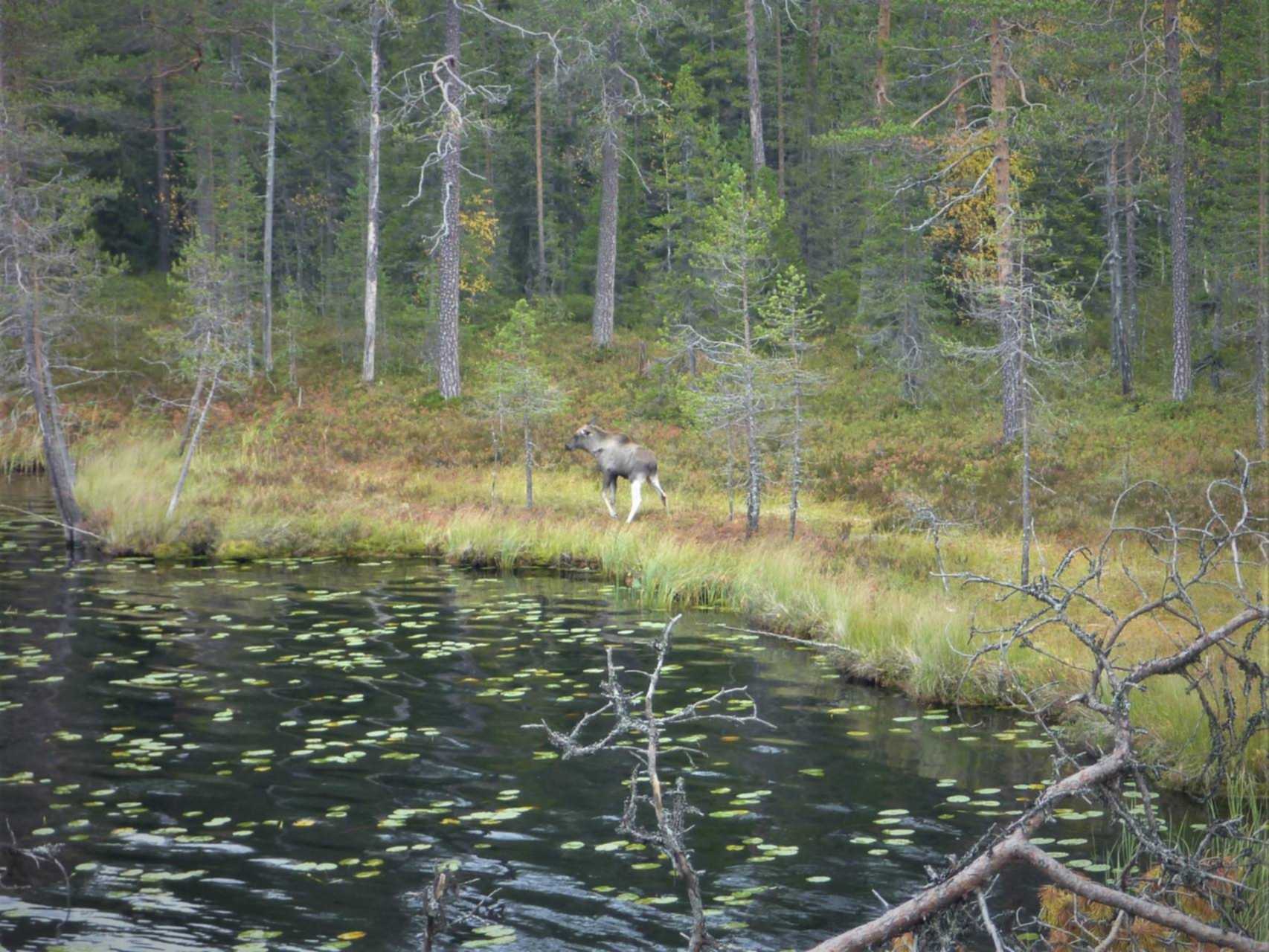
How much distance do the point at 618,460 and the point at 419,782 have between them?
46.1 feet

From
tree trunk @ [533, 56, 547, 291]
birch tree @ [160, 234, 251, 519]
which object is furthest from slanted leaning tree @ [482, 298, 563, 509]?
tree trunk @ [533, 56, 547, 291]

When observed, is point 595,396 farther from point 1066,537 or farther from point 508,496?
point 1066,537

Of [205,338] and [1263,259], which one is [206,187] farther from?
[1263,259]

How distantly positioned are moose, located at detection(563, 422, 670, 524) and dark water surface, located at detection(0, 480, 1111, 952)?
6.66m

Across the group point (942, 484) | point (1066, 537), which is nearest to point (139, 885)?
point (1066, 537)

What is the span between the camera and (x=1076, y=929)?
6.35 m

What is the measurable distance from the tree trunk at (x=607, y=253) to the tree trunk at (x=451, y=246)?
23.1 feet

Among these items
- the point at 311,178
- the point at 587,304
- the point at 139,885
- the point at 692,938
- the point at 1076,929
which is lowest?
the point at 139,885

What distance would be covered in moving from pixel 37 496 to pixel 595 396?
600 inches

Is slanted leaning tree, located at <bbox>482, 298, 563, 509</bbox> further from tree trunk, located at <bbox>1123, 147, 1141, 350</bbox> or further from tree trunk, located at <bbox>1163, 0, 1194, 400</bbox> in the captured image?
tree trunk, located at <bbox>1123, 147, 1141, 350</bbox>

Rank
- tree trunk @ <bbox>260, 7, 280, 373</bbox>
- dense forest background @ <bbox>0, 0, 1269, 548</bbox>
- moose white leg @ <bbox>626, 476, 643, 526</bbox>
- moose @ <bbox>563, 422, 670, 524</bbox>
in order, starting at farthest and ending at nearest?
tree trunk @ <bbox>260, 7, 280, 373</bbox> < dense forest background @ <bbox>0, 0, 1269, 548</bbox> < moose @ <bbox>563, 422, 670, 524</bbox> < moose white leg @ <bbox>626, 476, 643, 526</bbox>

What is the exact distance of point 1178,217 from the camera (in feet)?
102

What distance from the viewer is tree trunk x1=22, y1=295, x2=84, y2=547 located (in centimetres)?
2141

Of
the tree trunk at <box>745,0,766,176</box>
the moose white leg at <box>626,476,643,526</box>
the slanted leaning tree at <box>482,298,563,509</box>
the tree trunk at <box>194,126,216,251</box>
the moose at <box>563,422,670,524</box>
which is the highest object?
the tree trunk at <box>745,0,766,176</box>
